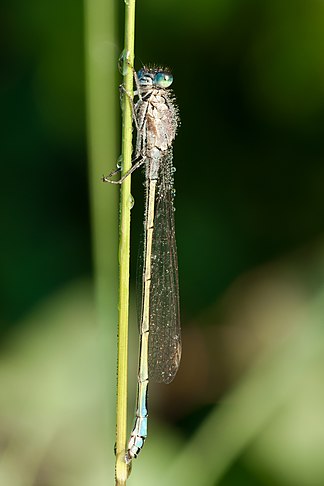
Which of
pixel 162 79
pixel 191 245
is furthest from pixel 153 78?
pixel 191 245

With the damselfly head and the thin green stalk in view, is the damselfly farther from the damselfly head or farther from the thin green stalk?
the thin green stalk

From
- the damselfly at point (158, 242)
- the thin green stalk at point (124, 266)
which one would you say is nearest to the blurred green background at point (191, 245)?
the damselfly at point (158, 242)

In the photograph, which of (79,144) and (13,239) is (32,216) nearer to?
(13,239)

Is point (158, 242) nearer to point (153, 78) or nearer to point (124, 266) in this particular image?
point (153, 78)

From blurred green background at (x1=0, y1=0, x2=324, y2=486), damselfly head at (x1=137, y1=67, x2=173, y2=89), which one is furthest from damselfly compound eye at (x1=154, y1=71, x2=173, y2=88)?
blurred green background at (x1=0, y1=0, x2=324, y2=486)

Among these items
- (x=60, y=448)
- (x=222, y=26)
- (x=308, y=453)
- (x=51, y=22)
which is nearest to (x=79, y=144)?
(x=51, y=22)

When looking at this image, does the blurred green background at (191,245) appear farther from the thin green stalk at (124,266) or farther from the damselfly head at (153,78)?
the thin green stalk at (124,266)
